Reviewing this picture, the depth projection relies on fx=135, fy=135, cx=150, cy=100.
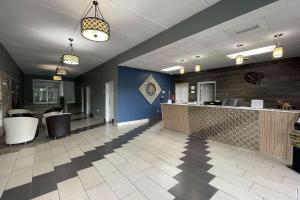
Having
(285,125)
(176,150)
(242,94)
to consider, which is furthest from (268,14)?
(242,94)

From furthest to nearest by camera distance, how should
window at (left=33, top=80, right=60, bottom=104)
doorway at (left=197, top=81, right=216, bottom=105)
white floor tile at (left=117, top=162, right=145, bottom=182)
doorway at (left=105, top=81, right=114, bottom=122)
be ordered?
1. window at (left=33, top=80, right=60, bottom=104)
2. doorway at (left=197, top=81, right=216, bottom=105)
3. doorway at (left=105, top=81, right=114, bottom=122)
4. white floor tile at (left=117, top=162, right=145, bottom=182)

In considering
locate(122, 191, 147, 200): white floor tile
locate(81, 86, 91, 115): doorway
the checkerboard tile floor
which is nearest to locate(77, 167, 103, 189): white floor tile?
the checkerboard tile floor

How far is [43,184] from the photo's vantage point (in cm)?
212

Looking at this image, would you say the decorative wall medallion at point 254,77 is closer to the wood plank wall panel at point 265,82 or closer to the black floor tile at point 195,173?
the wood plank wall panel at point 265,82

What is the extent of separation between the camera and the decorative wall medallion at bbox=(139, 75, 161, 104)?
707 cm

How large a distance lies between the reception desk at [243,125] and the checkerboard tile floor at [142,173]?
277 mm

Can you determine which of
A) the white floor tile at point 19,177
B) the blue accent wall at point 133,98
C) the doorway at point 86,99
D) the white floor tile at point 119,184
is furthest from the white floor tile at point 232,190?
the doorway at point 86,99

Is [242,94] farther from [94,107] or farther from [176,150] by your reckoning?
[94,107]

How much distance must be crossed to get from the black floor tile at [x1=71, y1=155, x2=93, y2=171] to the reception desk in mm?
3330

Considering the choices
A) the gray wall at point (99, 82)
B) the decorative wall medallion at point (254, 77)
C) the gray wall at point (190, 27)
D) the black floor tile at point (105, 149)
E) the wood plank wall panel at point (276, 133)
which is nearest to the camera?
the gray wall at point (190, 27)

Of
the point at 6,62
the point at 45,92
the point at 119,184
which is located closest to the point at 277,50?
the point at 119,184

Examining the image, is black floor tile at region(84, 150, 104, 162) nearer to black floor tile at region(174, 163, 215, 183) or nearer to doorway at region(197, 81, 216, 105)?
black floor tile at region(174, 163, 215, 183)

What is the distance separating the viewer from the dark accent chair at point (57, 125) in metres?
4.17

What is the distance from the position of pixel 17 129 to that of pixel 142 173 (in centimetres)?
368
